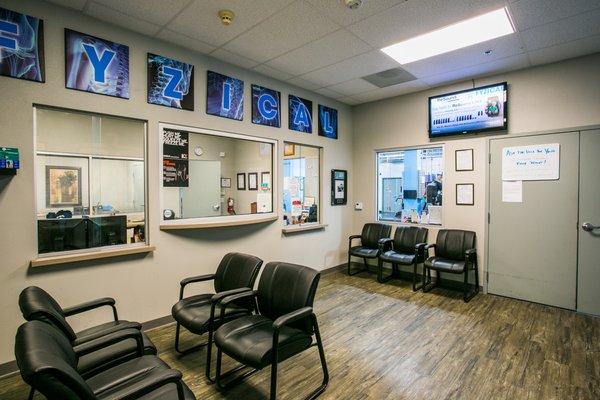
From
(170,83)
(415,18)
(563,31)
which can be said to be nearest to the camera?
(415,18)

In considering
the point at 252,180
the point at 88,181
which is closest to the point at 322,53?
the point at 252,180

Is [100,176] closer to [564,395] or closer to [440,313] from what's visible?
[440,313]

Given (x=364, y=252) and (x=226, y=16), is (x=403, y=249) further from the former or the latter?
(x=226, y=16)

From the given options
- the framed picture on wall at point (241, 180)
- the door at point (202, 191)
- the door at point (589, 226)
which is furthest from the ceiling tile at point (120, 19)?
the door at point (589, 226)

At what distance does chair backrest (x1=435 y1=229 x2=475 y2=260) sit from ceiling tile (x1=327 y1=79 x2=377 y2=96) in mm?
2404

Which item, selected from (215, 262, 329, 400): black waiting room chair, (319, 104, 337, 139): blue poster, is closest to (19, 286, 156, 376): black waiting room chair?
(215, 262, 329, 400): black waiting room chair

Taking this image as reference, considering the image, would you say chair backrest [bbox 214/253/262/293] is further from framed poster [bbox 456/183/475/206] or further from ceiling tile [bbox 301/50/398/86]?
framed poster [bbox 456/183/475/206]

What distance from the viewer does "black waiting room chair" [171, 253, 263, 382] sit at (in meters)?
2.33

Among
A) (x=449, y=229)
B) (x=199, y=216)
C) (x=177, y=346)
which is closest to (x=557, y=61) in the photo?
(x=449, y=229)

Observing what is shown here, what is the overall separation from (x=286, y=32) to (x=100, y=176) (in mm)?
3701

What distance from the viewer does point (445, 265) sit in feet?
13.1

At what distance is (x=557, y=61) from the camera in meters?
3.64

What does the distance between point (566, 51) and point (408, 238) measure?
2.93m

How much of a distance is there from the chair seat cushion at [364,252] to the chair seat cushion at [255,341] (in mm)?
2764
